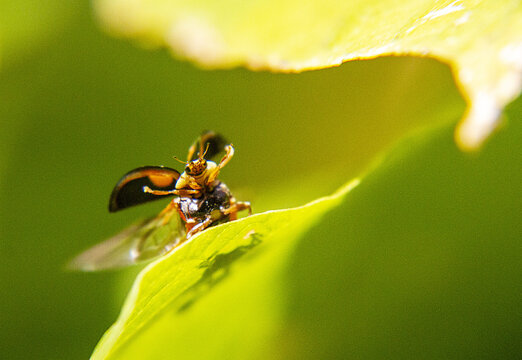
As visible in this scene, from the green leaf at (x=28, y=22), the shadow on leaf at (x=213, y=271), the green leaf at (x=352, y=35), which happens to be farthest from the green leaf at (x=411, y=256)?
the green leaf at (x=28, y=22)

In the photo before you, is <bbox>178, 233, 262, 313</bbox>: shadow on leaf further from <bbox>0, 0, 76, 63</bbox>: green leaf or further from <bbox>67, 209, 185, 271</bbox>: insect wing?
<bbox>0, 0, 76, 63</bbox>: green leaf

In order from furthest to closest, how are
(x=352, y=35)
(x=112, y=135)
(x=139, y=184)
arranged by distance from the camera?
1. (x=112, y=135)
2. (x=139, y=184)
3. (x=352, y=35)

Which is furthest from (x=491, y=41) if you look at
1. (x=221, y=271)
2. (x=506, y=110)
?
(x=221, y=271)

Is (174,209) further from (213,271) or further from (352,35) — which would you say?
(352,35)

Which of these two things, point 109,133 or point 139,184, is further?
point 109,133

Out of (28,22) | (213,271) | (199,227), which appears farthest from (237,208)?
(28,22)

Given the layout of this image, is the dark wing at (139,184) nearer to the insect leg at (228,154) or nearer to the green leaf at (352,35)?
the insect leg at (228,154)

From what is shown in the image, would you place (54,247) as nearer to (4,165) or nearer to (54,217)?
(54,217)
